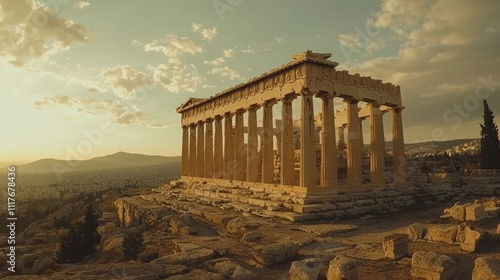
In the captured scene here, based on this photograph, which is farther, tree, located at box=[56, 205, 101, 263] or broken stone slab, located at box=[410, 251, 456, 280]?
tree, located at box=[56, 205, 101, 263]

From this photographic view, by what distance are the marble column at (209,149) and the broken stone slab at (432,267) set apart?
934 inches

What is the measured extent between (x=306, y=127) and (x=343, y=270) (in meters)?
11.9

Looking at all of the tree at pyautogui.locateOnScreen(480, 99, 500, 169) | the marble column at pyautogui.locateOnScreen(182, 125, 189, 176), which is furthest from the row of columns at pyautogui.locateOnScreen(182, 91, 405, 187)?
the tree at pyautogui.locateOnScreen(480, 99, 500, 169)

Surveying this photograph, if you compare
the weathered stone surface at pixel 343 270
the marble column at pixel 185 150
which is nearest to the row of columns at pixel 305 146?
the marble column at pixel 185 150

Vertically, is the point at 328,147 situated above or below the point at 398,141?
below

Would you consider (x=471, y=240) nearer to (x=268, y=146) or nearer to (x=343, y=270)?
(x=343, y=270)

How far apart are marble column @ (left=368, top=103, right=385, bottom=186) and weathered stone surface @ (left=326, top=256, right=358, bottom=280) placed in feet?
48.0

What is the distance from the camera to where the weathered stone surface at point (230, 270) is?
7032mm

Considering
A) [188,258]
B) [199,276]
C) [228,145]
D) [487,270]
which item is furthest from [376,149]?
[199,276]

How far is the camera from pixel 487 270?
6035 millimetres

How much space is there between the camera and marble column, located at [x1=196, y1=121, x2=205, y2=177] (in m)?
31.1

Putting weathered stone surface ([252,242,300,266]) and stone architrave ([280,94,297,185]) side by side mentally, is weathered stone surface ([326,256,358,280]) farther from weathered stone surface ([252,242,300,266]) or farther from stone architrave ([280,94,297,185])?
stone architrave ([280,94,297,185])

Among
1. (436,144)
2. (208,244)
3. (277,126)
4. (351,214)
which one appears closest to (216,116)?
(277,126)

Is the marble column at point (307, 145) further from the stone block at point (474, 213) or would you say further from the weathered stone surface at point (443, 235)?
the weathered stone surface at point (443, 235)
